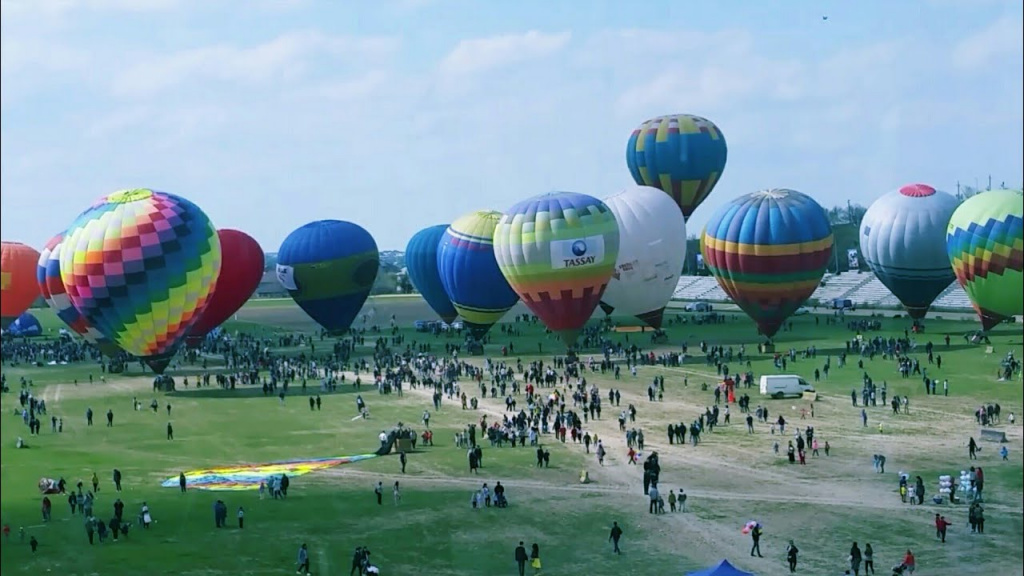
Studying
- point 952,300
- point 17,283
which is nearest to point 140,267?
point 17,283

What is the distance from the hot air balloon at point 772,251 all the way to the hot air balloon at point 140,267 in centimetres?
2473

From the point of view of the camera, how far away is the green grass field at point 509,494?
24281mm

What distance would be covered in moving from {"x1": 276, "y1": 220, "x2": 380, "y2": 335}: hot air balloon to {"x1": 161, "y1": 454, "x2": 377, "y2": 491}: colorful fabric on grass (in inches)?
1396

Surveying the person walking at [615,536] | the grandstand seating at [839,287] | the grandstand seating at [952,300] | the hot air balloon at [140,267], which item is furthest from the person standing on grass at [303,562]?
the grandstand seating at [839,287]

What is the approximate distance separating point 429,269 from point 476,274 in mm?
8277

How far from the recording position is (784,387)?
4462 centimetres

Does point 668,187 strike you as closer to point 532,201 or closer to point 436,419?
point 532,201

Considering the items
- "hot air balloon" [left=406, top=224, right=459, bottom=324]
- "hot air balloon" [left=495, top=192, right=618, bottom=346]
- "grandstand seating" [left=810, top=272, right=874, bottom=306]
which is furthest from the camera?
"grandstand seating" [left=810, top=272, right=874, bottom=306]

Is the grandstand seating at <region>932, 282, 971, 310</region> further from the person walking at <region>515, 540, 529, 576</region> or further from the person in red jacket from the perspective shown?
the person walking at <region>515, 540, 529, 576</region>

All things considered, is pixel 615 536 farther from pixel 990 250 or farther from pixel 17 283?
pixel 990 250

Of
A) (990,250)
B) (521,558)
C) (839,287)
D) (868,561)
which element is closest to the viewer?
(868,561)

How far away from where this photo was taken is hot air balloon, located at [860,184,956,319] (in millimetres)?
65188

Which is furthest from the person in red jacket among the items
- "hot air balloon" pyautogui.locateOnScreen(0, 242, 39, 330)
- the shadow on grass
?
the shadow on grass

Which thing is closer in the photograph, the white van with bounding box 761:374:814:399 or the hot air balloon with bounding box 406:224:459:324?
the white van with bounding box 761:374:814:399
